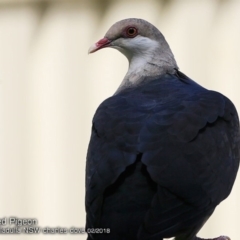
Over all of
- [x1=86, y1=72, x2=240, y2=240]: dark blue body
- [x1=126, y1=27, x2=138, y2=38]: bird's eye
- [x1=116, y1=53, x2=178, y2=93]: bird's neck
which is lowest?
[x1=86, y1=72, x2=240, y2=240]: dark blue body

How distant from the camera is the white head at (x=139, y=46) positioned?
3.86m

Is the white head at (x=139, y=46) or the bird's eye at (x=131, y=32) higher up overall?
the bird's eye at (x=131, y=32)

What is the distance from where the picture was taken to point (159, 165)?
2947 mm

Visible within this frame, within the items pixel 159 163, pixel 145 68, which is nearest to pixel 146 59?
pixel 145 68

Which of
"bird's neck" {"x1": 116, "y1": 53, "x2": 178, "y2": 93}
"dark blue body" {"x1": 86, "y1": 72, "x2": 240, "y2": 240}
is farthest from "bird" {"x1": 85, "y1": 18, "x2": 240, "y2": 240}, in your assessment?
"bird's neck" {"x1": 116, "y1": 53, "x2": 178, "y2": 93}

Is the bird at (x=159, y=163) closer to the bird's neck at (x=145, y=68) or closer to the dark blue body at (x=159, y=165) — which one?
the dark blue body at (x=159, y=165)

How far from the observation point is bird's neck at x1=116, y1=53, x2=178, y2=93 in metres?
3.82

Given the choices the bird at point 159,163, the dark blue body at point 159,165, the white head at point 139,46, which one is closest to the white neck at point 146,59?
the white head at point 139,46

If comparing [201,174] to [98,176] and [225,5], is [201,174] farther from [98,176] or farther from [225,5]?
[225,5]

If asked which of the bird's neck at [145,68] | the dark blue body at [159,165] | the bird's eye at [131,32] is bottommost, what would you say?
the dark blue body at [159,165]

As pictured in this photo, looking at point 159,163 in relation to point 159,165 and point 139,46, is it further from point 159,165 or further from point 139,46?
Answer: point 139,46

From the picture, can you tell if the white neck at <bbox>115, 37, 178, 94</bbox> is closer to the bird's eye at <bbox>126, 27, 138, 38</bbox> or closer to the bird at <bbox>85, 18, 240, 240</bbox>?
the bird's eye at <bbox>126, 27, 138, 38</bbox>

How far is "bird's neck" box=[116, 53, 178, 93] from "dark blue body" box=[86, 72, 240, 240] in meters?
0.46

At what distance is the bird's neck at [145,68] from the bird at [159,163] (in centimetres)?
34
